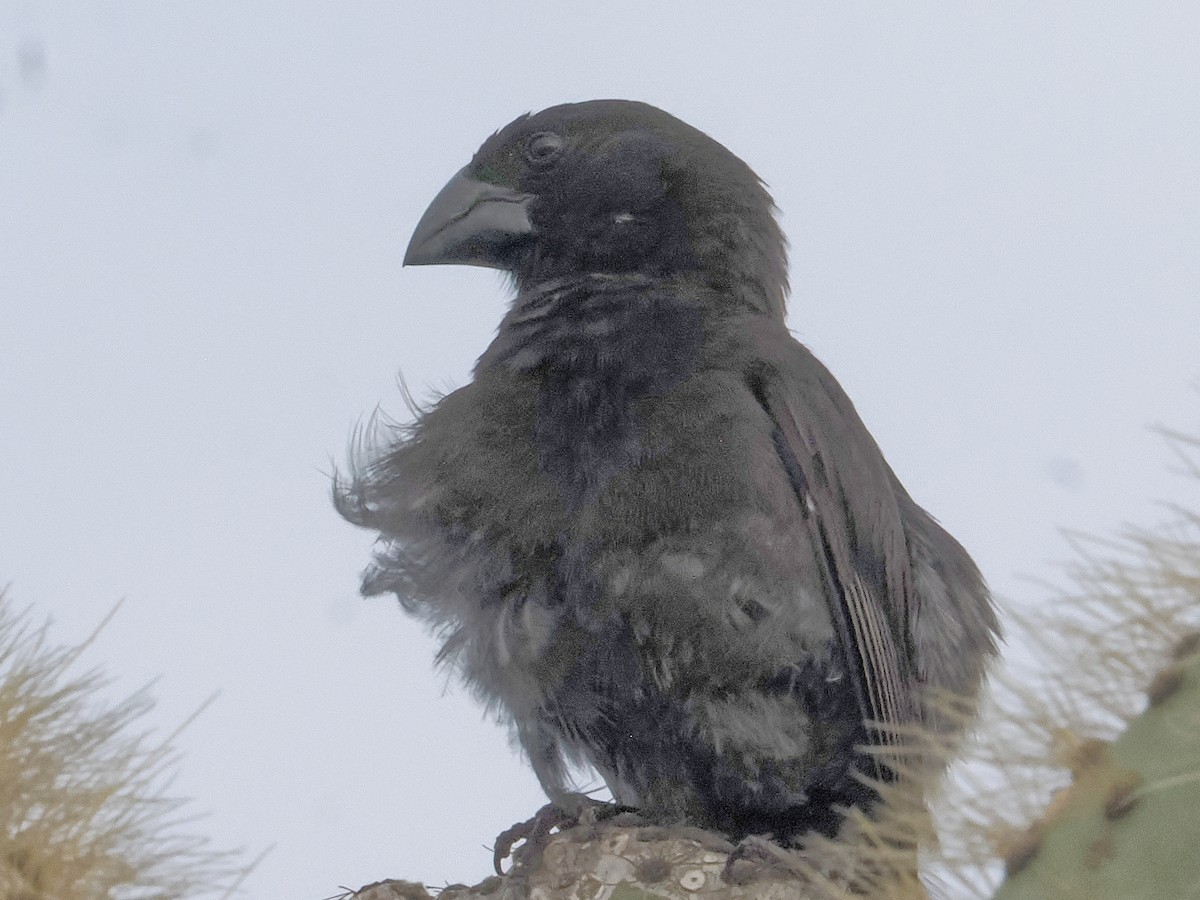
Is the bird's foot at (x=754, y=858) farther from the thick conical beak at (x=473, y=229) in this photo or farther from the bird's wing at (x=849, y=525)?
the thick conical beak at (x=473, y=229)

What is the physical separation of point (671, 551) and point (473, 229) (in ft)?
3.50

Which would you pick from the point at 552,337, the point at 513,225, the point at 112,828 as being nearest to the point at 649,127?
the point at 513,225

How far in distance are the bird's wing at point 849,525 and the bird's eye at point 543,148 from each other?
0.78 metres

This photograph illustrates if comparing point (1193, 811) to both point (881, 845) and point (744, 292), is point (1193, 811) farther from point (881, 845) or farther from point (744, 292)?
point (744, 292)

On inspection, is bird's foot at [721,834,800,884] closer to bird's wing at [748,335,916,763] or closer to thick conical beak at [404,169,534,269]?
bird's wing at [748,335,916,763]

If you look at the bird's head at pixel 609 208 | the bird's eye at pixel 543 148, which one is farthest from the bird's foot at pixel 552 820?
the bird's eye at pixel 543 148

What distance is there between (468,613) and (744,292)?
3.03ft

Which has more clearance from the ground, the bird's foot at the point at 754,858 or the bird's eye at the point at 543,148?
the bird's eye at the point at 543,148

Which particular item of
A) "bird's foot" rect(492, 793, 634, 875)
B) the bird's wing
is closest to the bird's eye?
the bird's wing

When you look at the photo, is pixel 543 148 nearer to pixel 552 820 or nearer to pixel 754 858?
pixel 552 820

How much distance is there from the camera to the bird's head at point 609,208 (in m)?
3.17

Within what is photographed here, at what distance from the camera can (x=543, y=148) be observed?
11.2ft

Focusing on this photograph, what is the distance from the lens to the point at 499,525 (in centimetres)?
273

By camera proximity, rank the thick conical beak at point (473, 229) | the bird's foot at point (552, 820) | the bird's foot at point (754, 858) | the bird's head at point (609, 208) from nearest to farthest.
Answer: the bird's foot at point (754, 858) → the bird's foot at point (552, 820) → the bird's head at point (609, 208) → the thick conical beak at point (473, 229)
